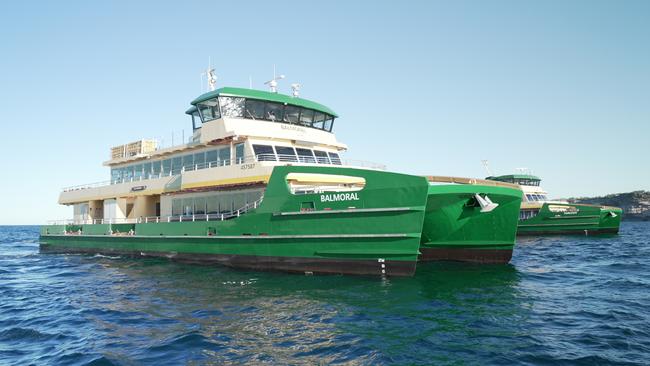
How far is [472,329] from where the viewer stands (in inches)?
331

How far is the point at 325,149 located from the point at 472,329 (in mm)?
13030

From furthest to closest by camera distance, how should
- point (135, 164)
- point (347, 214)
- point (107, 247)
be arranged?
point (135, 164) → point (107, 247) → point (347, 214)

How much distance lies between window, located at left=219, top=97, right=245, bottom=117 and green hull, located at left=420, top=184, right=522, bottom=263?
9407 millimetres

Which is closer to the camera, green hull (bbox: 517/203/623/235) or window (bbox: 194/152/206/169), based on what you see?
window (bbox: 194/152/206/169)

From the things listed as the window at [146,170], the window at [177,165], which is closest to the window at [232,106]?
the window at [177,165]

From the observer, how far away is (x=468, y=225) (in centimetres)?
1697

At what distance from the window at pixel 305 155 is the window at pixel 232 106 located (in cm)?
308

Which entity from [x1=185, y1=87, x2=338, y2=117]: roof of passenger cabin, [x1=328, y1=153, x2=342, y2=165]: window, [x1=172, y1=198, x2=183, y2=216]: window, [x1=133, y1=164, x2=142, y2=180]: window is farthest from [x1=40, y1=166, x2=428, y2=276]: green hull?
[x1=133, y1=164, x2=142, y2=180]: window

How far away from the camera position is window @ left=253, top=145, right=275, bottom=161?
18.1 m

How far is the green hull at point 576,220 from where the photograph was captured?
119 ft

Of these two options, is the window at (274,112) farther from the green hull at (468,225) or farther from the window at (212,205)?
the green hull at (468,225)

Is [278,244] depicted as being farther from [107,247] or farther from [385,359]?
[107,247]

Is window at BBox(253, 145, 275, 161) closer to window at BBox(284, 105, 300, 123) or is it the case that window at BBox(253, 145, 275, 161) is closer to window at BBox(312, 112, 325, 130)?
window at BBox(284, 105, 300, 123)

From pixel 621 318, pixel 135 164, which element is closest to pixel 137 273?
pixel 135 164
